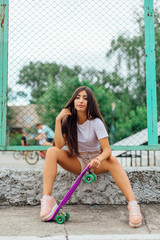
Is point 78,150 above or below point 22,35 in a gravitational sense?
below

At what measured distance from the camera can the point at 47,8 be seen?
9.25 feet

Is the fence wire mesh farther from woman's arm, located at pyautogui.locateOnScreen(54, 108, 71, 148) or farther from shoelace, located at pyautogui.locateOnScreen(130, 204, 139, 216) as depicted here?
shoelace, located at pyautogui.locateOnScreen(130, 204, 139, 216)

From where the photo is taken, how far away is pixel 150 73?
2.85m

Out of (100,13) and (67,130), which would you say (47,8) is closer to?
(100,13)

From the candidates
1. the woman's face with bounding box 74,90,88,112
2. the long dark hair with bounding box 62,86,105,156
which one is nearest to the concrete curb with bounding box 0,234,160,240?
the long dark hair with bounding box 62,86,105,156

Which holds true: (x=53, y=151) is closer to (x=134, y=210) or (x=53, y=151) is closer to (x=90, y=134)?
(x=90, y=134)

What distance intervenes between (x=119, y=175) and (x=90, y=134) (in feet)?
1.53

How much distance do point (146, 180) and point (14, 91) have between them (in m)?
1.72

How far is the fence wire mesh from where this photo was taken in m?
2.83

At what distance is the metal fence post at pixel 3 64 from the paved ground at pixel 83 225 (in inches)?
33.3

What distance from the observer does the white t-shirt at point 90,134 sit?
94.6 inches

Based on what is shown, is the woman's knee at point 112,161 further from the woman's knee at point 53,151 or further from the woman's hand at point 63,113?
the woman's hand at point 63,113

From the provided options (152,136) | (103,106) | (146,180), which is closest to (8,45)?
(103,106)

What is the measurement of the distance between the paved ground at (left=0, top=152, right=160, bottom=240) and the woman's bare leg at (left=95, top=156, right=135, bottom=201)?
0.81 feet
